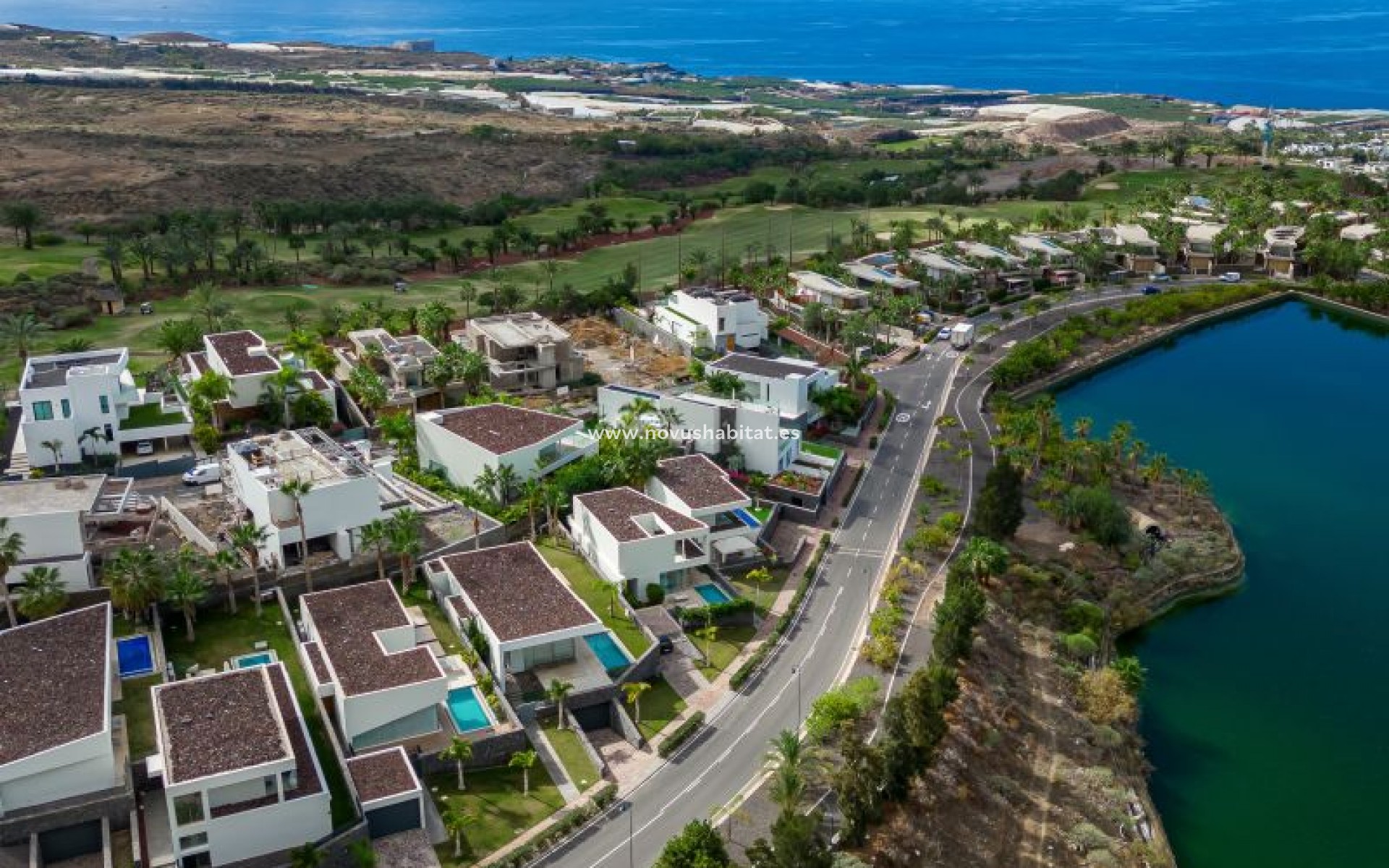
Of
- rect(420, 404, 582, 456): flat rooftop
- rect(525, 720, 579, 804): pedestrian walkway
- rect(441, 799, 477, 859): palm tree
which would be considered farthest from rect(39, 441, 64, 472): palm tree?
rect(441, 799, 477, 859): palm tree

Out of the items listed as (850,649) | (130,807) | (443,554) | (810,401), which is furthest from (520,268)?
(130,807)

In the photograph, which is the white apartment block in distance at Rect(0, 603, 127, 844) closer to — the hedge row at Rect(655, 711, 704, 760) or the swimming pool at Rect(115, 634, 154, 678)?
the swimming pool at Rect(115, 634, 154, 678)

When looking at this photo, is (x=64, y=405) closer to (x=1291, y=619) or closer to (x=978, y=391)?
(x=978, y=391)

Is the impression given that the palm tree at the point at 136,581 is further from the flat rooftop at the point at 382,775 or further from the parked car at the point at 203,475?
the parked car at the point at 203,475

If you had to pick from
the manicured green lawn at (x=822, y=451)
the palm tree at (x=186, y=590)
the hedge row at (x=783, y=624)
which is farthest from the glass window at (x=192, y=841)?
the manicured green lawn at (x=822, y=451)

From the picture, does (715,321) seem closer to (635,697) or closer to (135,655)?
(635,697)

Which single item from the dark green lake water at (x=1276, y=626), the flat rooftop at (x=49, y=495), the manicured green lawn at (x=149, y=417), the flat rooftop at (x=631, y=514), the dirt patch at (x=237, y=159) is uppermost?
the dirt patch at (x=237, y=159)
